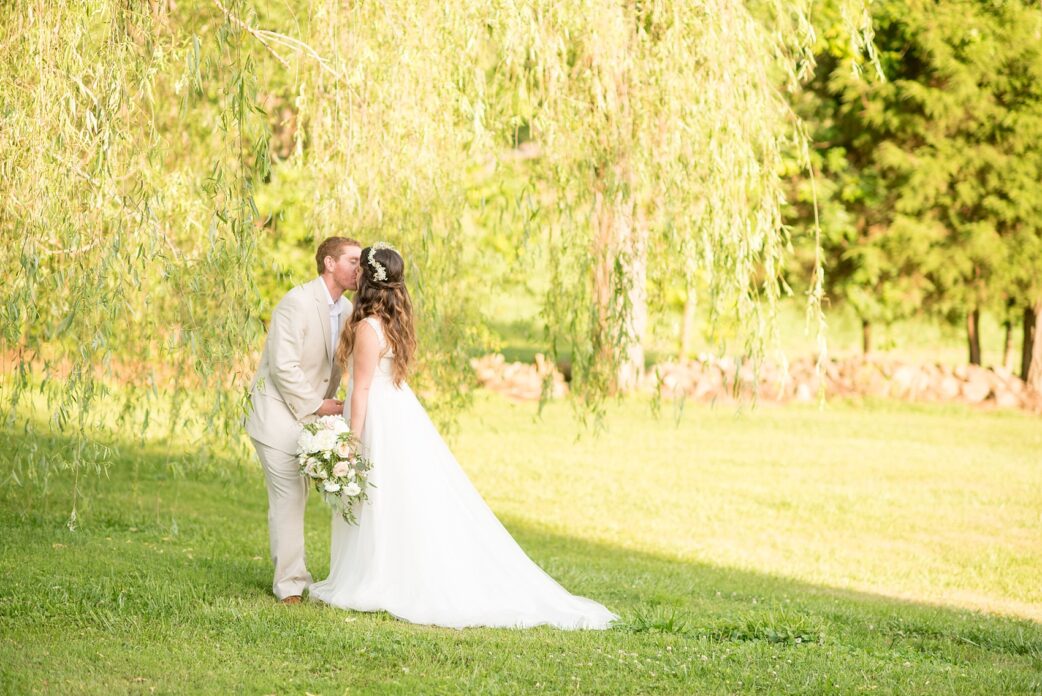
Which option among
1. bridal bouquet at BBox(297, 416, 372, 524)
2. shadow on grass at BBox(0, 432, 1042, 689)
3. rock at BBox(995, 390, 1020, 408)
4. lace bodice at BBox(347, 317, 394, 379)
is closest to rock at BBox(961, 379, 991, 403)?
rock at BBox(995, 390, 1020, 408)

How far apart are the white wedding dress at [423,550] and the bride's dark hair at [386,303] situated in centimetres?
6

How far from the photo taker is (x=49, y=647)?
16.6 ft

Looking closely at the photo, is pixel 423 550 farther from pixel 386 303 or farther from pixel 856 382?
pixel 856 382

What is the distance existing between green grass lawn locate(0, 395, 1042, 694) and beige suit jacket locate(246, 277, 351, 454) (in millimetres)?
826

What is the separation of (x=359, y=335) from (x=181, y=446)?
718cm

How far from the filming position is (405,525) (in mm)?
5660

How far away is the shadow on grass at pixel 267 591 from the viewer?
18.2 feet

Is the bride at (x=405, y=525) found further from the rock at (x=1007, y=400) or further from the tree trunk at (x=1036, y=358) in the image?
the tree trunk at (x=1036, y=358)

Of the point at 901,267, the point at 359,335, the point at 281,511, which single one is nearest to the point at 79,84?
the point at 359,335

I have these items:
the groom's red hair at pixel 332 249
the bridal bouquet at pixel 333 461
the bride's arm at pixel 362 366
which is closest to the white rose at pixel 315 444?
the bridal bouquet at pixel 333 461

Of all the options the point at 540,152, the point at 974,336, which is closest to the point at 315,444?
the point at 540,152

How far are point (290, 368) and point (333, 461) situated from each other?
1.66ft

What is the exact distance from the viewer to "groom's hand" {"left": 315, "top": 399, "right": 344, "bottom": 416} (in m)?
5.79

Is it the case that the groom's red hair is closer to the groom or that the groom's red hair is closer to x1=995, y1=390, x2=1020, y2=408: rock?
the groom
